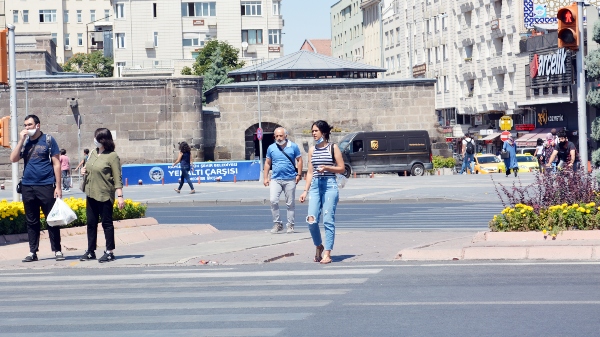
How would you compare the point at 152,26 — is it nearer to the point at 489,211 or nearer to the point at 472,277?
the point at 489,211

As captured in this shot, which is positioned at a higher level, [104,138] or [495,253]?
[104,138]

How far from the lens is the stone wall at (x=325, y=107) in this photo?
58.7 metres

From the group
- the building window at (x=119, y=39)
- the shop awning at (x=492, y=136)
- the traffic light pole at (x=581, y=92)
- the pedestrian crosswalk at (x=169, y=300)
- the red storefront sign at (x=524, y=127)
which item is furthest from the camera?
the building window at (x=119, y=39)

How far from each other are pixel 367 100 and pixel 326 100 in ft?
7.28

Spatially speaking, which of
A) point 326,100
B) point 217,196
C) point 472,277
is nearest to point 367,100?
point 326,100

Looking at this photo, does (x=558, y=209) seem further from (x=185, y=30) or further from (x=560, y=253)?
(x=185, y=30)

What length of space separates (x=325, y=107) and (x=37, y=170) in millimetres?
45571

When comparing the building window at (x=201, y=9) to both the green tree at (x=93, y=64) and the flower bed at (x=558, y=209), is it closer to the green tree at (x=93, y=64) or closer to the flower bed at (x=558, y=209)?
the green tree at (x=93, y=64)

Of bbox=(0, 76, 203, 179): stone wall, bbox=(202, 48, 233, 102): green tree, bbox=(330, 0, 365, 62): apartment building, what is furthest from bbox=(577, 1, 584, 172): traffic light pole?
bbox=(330, 0, 365, 62): apartment building

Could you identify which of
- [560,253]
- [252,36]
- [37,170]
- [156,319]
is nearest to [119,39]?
[252,36]

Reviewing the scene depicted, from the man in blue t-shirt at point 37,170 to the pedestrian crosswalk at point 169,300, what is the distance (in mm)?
1118

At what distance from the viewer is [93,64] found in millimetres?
116562

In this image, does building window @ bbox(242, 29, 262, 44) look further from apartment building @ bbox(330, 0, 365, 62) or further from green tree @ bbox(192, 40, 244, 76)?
apartment building @ bbox(330, 0, 365, 62)

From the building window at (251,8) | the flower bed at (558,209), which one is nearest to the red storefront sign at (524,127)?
the building window at (251,8)
